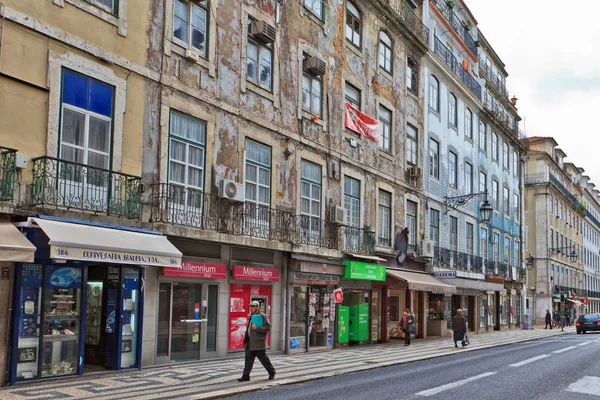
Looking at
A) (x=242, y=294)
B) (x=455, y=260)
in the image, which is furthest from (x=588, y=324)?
(x=242, y=294)

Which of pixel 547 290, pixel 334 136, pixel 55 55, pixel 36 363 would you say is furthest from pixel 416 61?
pixel 547 290

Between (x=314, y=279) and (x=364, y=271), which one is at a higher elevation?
(x=364, y=271)

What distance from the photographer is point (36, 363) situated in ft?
38.4

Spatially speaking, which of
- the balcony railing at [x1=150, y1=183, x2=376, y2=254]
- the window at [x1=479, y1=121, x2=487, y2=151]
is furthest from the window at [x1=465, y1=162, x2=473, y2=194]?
the balcony railing at [x1=150, y1=183, x2=376, y2=254]

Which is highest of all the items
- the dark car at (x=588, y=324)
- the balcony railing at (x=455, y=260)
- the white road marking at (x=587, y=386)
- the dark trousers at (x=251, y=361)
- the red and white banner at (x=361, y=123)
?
the red and white banner at (x=361, y=123)

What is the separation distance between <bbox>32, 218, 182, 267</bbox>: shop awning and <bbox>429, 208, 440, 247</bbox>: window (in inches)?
699

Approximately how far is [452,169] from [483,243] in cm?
654

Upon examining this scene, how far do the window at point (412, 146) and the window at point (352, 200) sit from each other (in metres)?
4.94

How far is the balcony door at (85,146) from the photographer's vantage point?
40.2 feet

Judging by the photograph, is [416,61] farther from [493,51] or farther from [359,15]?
[493,51]

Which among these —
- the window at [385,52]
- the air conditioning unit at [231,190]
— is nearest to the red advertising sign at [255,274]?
the air conditioning unit at [231,190]

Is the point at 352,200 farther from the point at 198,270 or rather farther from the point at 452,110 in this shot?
the point at 452,110

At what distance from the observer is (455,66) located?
33031mm

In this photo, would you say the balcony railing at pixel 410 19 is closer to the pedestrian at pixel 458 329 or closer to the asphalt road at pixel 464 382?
the pedestrian at pixel 458 329
